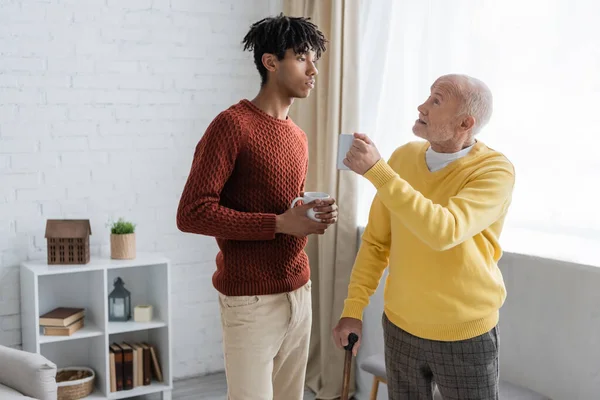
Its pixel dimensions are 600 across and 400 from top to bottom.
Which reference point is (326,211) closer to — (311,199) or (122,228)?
(311,199)

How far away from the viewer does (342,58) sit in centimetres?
322

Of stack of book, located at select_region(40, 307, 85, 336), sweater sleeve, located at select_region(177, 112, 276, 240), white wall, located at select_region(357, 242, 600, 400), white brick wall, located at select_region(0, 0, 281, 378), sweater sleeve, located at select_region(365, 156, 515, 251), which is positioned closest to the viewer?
sweater sleeve, located at select_region(365, 156, 515, 251)

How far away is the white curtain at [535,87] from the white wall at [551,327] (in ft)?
0.26

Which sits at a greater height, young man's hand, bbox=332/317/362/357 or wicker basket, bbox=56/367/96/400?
young man's hand, bbox=332/317/362/357

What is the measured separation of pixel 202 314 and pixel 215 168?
218 centimetres

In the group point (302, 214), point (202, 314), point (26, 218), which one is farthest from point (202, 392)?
point (302, 214)

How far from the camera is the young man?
A: 5.83ft

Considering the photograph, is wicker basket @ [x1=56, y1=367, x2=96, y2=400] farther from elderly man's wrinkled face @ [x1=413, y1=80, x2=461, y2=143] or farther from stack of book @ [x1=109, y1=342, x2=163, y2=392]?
elderly man's wrinkled face @ [x1=413, y1=80, x2=461, y2=143]

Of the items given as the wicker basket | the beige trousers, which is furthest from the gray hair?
the wicker basket

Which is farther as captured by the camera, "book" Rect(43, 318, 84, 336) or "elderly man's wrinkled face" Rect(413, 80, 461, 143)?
"book" Rect(43, 318, 84, 336)

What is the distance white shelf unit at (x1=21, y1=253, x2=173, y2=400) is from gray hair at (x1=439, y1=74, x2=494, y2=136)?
6.66 feet

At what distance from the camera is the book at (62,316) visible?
311cm

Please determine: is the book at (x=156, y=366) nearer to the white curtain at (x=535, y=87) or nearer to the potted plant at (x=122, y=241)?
the potted plant at (x=122, y=241)

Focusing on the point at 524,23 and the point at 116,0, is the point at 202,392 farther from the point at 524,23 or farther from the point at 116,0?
the point at 524,23
